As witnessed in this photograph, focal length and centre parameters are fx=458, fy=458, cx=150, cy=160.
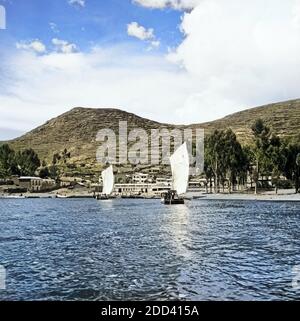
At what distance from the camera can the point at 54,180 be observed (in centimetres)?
11431

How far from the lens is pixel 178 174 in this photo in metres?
63.2

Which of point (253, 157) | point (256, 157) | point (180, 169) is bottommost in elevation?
point (180, 169)

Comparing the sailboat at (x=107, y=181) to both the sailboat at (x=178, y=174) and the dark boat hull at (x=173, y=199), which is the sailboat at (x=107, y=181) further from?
the sailboat at (x=178, y=174)

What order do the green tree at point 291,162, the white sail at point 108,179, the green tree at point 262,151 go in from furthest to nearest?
the white sail at point 108,179, the green tree at point 262,151, the green tree at point 291,162

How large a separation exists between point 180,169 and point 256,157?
16782 mm

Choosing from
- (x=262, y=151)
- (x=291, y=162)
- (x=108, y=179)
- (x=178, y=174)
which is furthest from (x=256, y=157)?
(x=108, y=179)

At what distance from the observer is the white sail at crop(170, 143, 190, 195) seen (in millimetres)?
59375

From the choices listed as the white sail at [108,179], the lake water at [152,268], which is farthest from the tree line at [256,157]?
the lake water at [152,268]

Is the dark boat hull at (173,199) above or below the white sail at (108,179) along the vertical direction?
below

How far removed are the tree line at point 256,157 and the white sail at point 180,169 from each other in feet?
50.7

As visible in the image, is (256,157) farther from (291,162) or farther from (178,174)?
(178,174)

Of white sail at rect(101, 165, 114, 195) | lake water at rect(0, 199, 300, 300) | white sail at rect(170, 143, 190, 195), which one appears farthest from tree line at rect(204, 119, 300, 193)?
lake water at rect(0, 199, 300, 300)

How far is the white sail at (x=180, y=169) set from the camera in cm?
5938
